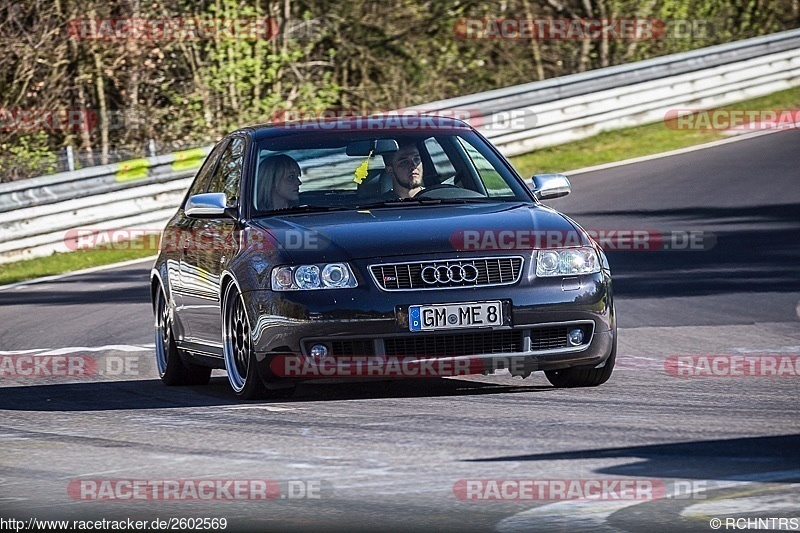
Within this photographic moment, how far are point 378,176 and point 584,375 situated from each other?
5.48ft

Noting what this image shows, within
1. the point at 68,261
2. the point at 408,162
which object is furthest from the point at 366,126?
the point at 68,261

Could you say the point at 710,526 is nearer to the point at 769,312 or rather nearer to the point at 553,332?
the point at 553,332

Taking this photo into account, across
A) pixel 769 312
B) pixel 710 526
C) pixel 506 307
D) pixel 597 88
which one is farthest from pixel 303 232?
pixel 597 88

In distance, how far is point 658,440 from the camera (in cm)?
646

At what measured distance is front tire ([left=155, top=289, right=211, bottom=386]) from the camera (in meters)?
9.73

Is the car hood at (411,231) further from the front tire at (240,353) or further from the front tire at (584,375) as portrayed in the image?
the front tire at (584,375)

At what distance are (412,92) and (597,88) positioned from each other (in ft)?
16.1

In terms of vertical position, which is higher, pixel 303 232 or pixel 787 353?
pixel 303 232

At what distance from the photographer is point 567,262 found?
8.05 meters

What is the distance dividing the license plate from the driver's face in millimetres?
1370

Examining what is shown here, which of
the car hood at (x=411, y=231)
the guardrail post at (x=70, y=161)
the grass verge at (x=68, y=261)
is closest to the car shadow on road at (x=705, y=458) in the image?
the car hood at (x=411, y=231)

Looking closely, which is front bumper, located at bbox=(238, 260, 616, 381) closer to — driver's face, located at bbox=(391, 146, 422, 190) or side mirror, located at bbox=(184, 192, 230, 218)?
side mirror, located at bbox=(184, 192, 230, 218)

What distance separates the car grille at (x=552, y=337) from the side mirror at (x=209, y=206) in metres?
2.03

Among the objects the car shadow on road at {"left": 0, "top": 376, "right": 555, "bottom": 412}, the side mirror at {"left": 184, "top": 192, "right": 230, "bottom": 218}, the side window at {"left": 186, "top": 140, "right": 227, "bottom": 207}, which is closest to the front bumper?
the car shadow on road at {"left": 0, "top": 376, "right": 555, "bottom": 412}
